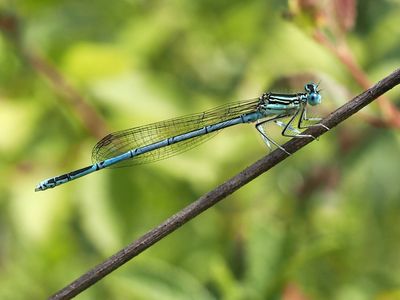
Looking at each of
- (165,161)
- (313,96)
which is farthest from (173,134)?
(313,96)

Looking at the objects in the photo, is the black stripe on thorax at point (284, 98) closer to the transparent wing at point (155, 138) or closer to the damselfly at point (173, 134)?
the damselfly at point (173, 134)

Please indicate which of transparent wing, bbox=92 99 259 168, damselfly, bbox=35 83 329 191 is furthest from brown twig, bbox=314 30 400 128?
transparent wing, bbox=92 99 259 168

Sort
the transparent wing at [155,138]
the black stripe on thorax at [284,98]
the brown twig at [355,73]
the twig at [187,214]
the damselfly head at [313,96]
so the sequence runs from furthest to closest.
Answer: the transparent wing at [155,138] → the black stripe on thorax at [284,98] → the damselfly head at [313,96] → the brown twig at [355,73] → the twig at [187,214]

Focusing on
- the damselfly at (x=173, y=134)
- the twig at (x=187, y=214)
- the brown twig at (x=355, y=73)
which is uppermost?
the damselfly at (x=173, y=134)

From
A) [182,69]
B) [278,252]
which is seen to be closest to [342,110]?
[278,252]

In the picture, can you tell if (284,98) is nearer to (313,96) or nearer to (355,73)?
(313,96)

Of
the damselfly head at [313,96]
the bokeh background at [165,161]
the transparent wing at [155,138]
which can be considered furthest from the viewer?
the bokeh background at [165,161]

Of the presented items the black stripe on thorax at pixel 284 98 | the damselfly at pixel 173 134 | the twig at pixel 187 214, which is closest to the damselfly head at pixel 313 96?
the black stripe on thorax at pixel 284 98

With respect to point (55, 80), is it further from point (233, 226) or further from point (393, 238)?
point (393, 238)
